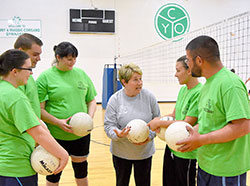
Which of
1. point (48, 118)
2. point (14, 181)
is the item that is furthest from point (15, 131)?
point (48, 118)

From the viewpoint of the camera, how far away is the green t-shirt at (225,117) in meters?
1.45

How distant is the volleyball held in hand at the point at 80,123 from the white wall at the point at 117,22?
795 cm

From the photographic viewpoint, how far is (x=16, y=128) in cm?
156

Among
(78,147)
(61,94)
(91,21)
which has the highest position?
(91,21)

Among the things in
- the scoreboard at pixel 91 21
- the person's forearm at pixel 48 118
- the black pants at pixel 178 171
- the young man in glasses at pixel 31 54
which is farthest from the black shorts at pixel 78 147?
the scoreboard at pixel 91 21

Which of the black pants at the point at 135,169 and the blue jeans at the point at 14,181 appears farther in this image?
the black pants at the point at 135,169

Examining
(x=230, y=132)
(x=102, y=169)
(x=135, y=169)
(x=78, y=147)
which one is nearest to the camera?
(x=230, y=132)

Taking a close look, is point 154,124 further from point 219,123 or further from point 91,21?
point 91,21

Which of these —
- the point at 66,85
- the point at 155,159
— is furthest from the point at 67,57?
the point at 155,159

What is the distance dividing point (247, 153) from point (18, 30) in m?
9.92

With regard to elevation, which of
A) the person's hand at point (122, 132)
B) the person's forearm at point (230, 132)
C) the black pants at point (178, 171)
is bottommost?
the black pants at point (178, 171)

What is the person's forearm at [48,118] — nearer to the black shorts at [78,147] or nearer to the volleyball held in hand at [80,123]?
the volleyball held in hand at [80,123]

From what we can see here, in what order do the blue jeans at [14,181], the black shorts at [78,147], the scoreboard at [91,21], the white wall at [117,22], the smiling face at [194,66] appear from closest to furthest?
the blue jeans at [14,181] < the smiling face at [194,66] < the black shorts at [78,147] < the white wall at [117,22] < the scoreboard at [91,21]

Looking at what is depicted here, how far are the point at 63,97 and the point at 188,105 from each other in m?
1.28
